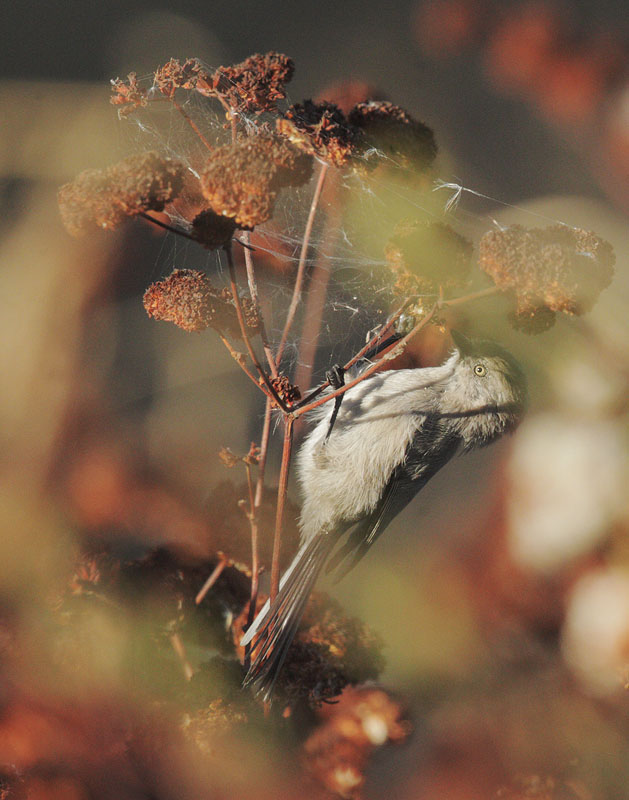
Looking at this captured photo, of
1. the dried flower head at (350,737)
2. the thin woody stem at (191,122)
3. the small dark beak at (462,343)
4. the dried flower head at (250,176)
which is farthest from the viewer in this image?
the small dark beak at (462,343)

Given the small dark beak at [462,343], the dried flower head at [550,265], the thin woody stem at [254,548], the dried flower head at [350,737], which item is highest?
the dried flower head at [550,265]

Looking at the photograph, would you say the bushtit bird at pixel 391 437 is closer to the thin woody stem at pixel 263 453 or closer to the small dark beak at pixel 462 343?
the small dark beak at pixel 462 343

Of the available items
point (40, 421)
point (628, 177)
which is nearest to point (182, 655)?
point (40, 421)

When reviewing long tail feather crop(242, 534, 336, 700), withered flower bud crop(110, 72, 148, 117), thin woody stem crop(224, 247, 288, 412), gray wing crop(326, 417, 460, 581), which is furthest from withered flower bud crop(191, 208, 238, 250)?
gray wing crop(326, 417, 460, 581)

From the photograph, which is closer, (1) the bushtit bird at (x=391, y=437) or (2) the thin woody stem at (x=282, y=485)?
(2) the thin woody stem at (x=282, y=485)

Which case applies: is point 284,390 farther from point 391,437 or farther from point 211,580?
point 391,437

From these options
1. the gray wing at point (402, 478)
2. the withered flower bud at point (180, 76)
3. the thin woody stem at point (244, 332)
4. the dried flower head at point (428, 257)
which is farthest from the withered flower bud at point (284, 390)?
the gray wing at point (402, 478)

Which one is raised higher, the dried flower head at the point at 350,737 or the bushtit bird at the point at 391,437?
the bushtit bird at the point at 391,437
